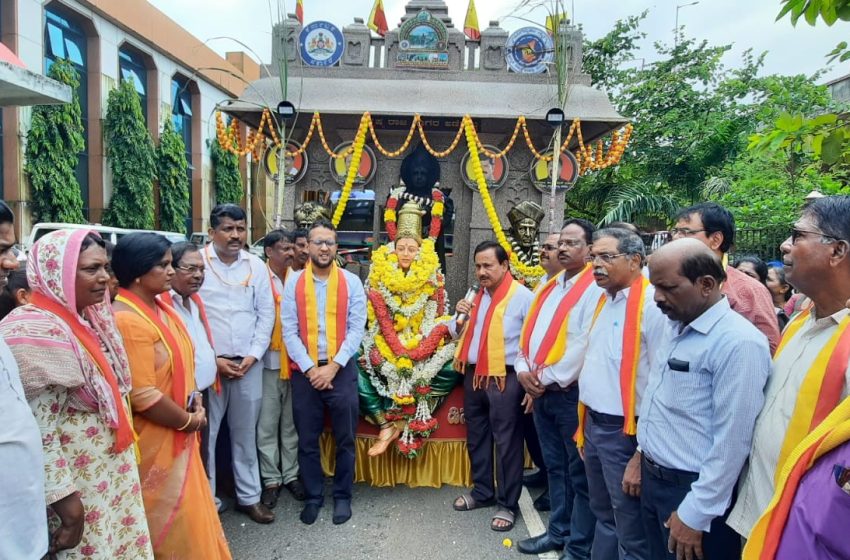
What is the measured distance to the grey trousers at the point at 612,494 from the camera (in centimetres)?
241

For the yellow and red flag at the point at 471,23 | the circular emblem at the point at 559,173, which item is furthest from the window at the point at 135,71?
the circular emblem at the point at 559,173

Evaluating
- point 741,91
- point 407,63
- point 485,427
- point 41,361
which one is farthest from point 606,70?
point 41,361

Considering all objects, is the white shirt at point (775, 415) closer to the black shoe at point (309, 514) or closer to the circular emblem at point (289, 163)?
the black shoe at point (309, 514)

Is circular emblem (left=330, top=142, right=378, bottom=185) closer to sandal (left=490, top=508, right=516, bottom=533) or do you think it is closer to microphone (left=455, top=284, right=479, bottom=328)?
microphone (left=455, top=284, right=479, bottom=328)

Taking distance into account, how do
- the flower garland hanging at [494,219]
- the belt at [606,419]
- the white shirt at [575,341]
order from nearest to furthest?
the belt at [606,419] < the white shirt at [575,341] < the flower garland hanging at [494,219]

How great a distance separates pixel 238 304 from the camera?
149 inches

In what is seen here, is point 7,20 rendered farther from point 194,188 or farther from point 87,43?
point 194,188

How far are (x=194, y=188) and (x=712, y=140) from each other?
17352 mm

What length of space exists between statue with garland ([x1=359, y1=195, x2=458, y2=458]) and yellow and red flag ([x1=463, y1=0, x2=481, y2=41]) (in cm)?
444

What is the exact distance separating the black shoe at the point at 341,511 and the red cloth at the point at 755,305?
2.83 metres

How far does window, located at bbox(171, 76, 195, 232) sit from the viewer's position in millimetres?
18828

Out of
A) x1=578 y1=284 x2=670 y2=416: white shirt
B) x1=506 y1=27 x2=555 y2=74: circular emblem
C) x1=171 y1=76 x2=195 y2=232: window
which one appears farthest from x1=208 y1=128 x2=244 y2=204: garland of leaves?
x1=578 y1=284 x2=670 y2=416: white shirt

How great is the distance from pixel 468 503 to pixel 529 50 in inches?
232

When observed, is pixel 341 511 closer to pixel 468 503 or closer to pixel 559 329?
pixel 468 503
